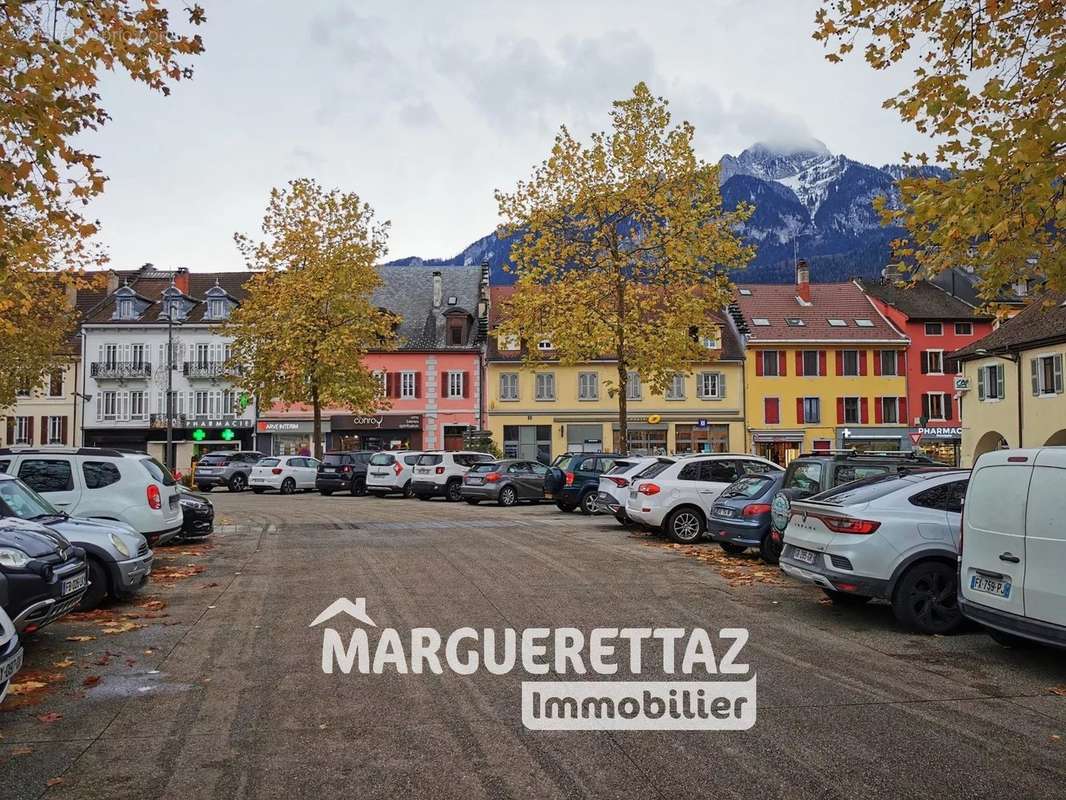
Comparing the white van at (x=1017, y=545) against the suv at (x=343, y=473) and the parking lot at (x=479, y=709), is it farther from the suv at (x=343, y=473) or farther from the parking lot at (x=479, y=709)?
the suv at (x=343, y=473)

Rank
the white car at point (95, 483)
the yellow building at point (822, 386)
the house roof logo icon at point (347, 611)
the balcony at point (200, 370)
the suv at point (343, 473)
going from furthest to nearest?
A: the balcony at point (200, 370)
the yellow building at point (822, 386)
the suv at point (343, 473)
the white car at point (95, 483)
the house roof logo icon at point (347, 611)

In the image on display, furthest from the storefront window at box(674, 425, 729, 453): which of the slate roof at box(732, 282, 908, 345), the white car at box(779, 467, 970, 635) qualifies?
the white car at box(779, 467, 970, 635)

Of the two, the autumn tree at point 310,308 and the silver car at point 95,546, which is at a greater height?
the autumn tree at point 310,308

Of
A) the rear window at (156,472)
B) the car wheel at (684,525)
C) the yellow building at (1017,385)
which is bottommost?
the car wheel at (684,525)

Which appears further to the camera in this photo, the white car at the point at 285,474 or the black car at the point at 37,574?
the white car at the point at 285,474

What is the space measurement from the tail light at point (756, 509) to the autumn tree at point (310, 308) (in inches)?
1033

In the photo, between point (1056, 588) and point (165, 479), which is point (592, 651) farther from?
point (165, 479)

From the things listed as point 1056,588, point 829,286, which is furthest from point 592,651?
point 829,286

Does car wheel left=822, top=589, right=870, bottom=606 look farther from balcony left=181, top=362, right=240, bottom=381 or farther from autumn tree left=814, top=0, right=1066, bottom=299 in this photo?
balcony left=181, top=362, right=240, bottom=381

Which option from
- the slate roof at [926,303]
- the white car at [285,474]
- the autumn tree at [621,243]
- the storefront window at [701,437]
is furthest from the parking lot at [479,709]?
the slate roof at [926,303]

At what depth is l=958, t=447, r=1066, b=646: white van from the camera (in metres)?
7.04

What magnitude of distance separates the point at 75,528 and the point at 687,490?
10.8 meters

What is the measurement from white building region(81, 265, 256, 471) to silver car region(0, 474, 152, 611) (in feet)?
156

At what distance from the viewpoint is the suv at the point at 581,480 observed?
83.5 ft
